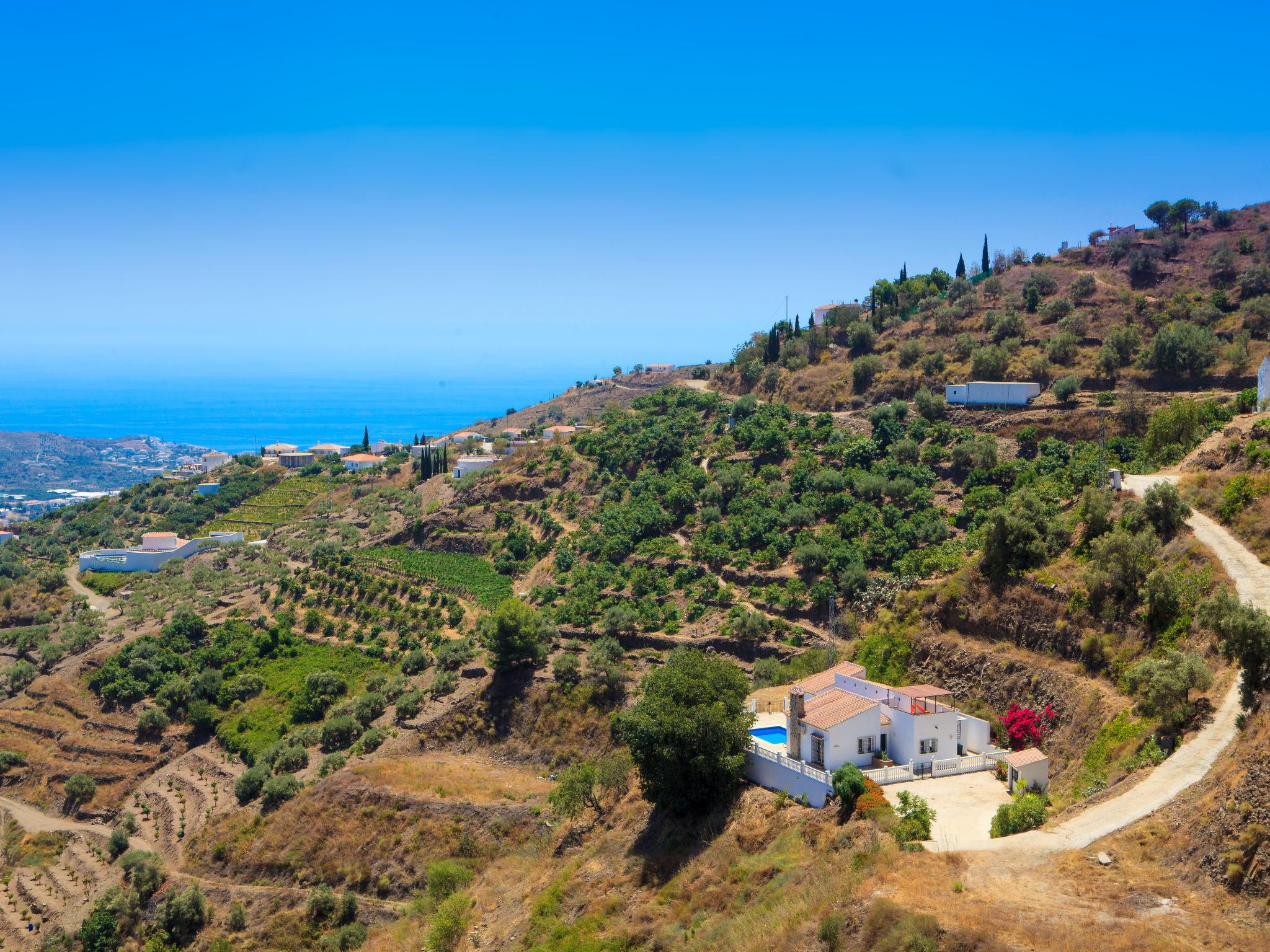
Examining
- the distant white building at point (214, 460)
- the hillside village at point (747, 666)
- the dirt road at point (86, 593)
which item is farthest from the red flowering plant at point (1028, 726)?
the distant white building at point (214, 460)

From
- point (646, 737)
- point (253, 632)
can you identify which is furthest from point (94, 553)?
point (646, 737)

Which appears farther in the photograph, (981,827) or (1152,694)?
(1152,694)

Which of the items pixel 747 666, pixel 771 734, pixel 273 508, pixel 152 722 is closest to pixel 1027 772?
pixel 771 734

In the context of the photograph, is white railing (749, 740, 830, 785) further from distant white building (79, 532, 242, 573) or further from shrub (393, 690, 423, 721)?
distant white building (79, 532, 242, 573)

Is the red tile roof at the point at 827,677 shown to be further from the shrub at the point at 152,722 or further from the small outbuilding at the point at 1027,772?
the shrub at the point at 152,722

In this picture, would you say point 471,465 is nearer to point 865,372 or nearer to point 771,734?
point 865,372

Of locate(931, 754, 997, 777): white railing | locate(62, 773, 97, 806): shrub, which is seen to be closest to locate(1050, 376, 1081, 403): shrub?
locate(931, 754, 997, 777): white railing

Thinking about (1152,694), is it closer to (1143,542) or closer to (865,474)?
(1143,542)
